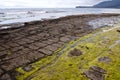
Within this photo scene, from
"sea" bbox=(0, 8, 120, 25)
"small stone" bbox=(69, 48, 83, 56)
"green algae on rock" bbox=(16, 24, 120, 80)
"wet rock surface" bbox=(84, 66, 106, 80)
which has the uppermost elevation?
"sea" bbox=(0, 8, 120, 25)

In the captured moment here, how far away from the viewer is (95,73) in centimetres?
546

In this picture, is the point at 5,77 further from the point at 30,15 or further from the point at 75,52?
the point at 30,15

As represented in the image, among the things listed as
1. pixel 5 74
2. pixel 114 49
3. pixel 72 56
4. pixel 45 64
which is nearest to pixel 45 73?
pixel 45 64

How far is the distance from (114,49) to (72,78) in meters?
→ 3.64

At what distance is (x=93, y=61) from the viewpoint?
21.3 feet

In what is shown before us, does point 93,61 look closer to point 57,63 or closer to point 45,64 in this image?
point 57,63

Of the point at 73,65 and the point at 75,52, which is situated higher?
the point at 75,52

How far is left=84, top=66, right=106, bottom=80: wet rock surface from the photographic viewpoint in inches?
204

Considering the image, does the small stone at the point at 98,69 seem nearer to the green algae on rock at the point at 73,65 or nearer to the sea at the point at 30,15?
the green algae on rock at the point at 73,65

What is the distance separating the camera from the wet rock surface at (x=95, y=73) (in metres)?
5.19

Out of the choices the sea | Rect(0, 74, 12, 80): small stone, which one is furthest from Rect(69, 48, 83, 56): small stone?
the sea

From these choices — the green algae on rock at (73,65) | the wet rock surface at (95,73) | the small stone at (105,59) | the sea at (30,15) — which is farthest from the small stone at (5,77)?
the sea at (30,15)

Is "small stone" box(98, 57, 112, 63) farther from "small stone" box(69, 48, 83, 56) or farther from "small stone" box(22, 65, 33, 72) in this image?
"small stone" box(22, 65, 33, 72)

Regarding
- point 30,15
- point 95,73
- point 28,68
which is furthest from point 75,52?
point 30,15
